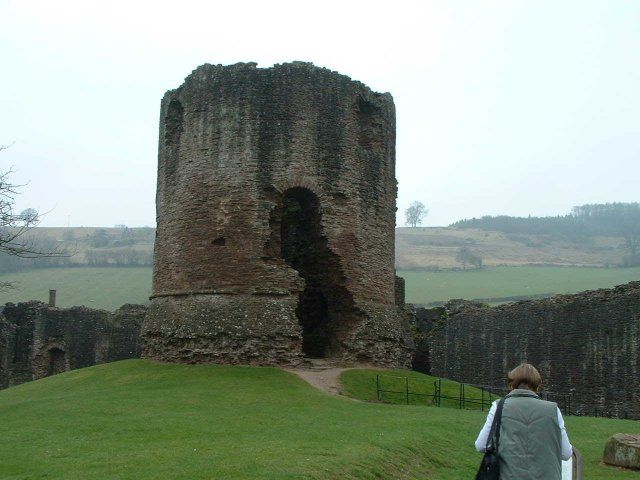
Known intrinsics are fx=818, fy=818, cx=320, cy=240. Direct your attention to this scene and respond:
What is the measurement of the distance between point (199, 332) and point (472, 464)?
9.66m

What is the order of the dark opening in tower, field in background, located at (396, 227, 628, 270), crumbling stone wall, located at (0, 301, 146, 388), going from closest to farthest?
the dark opening in tower < crumbling stone wall, located at (0, 301, 146, 388) < field in background, located at (396, 227, 628, 270)

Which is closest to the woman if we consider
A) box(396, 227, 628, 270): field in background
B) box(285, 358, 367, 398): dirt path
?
box(285, 358, 367, 398): dirt path

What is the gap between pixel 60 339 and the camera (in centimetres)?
3462

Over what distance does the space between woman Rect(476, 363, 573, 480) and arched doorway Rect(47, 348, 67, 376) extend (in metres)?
31.1

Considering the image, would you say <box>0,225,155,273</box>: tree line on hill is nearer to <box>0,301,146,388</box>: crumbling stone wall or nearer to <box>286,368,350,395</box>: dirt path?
<box>0,301,146,388</box>: crumbling stone wall

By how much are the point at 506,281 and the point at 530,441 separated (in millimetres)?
63854

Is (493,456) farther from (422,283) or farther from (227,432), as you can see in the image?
(422,283)

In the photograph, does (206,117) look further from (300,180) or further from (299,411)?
(299,411)

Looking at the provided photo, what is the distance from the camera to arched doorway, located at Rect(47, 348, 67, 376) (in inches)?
1363

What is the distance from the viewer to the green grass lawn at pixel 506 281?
60.9 m

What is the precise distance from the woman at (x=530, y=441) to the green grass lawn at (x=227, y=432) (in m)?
3.49

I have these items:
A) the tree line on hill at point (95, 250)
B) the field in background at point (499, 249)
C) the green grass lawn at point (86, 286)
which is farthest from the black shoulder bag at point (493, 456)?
the field in background at point (499, 249)

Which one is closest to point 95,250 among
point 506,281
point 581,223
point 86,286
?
point 86,286

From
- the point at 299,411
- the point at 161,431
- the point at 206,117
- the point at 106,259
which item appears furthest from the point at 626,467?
the point at 106,259
